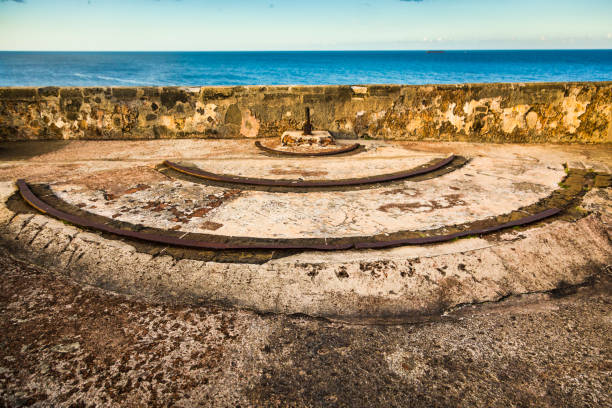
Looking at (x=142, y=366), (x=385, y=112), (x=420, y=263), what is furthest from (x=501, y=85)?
(x=142, y=366)

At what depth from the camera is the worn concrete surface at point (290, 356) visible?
151cm

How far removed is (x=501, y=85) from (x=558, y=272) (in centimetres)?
399

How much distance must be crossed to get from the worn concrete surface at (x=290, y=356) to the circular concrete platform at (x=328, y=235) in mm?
174

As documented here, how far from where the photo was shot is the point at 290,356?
174cm

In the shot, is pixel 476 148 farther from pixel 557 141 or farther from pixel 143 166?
pixel 143 166

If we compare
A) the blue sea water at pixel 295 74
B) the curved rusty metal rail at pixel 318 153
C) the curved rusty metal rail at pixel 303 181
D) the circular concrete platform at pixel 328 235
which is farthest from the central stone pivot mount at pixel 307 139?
the blue sea water at pixel 295 74

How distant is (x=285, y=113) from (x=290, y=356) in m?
4.87

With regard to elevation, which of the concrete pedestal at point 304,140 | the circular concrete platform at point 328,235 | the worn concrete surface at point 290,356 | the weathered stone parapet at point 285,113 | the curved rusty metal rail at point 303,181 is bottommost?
the worn concrete surface at point 290,356

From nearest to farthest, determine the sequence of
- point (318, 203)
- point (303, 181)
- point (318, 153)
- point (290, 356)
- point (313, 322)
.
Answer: point (290, 356) < point (313, 322) < point (318, 203) < point (303, 181) < point (318, 153)

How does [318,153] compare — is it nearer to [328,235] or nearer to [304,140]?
[304,140]

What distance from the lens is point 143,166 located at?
4.52 metres

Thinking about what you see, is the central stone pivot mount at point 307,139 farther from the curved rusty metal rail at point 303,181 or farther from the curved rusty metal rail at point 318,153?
the curved rusty metal rail at point 303,181

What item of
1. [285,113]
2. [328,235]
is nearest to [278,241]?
[328,235]

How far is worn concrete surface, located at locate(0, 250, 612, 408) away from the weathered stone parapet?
4.15 meters
